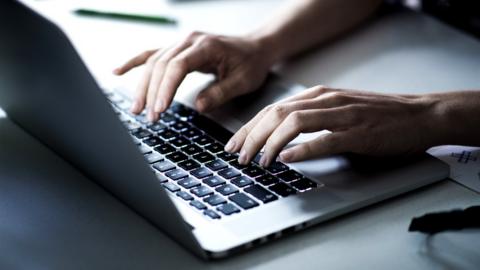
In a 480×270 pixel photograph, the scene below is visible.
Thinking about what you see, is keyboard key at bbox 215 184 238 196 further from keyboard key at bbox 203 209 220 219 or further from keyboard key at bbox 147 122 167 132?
keyboard key at bbox 147 122 167 132

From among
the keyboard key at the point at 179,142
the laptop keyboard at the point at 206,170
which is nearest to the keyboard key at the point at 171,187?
the laptop keyboard at the point at 206,170

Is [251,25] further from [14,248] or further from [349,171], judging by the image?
[14,248]

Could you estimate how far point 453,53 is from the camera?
4.07 feet

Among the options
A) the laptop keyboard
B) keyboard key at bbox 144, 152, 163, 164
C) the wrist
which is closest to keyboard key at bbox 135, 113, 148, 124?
the laptop keyboard

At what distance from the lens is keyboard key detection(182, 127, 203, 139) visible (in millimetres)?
968

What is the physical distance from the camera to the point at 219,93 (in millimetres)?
1056

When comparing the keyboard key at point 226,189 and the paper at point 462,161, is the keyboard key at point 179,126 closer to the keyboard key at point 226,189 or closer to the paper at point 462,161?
the keyboard key at point 226,189

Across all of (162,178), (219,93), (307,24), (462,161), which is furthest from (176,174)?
(307,24)

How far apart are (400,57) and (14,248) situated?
2.28ft

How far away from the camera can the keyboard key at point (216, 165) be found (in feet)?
2.86

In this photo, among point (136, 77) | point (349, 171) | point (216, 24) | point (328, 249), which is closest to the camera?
point (328, 249)

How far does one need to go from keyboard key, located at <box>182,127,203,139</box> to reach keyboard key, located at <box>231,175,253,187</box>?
14 cm

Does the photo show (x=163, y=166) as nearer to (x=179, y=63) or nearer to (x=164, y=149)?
(x=164, y=149)

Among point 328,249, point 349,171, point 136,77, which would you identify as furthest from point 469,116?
point 136,77
